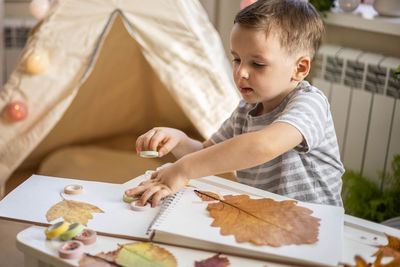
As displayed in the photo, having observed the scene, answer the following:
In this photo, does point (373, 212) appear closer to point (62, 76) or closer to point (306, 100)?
point (306, 100)

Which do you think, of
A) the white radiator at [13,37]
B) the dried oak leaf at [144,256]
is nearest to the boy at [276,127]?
the dried oak leaf at [144,256]

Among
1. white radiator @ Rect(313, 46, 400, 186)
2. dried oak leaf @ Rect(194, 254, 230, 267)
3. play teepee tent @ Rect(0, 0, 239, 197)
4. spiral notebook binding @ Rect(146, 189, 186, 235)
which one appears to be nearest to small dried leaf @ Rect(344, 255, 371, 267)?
dried oak leaf @ Rect(194, 254, 230, 267)

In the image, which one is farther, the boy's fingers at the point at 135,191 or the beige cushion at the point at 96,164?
the beige cushion at the point at 96,164

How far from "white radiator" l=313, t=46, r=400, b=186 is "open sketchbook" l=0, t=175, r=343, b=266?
1.12 meters

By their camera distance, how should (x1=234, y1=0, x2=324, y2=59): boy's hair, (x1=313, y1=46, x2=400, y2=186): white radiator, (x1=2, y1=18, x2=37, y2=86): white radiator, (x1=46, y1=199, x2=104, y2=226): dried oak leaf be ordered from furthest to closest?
(x1=2, y1=18, x2=37, y2=86): white radiator → (x1=313, y1=46, x2=400, y2=186): white radiator → (x1=234, y1=0, x2=324, y2=59): boy's hair → (x1=46, y1=199, x2=104, y2=226): dried oak leaf

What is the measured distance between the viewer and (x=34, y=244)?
0.68 meters

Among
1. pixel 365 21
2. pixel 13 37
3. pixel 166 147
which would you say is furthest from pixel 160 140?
pixel 13 37

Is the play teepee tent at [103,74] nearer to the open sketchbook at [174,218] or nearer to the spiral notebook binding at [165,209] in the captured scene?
the open sketchbook at [174,218]

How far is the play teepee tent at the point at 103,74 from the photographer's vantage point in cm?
158

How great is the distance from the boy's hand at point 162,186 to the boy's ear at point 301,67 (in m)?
0.36

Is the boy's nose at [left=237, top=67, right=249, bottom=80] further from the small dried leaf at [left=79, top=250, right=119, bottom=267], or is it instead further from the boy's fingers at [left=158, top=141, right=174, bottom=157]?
the small dried leaf at [left=79, top=250, right=119, bottom=267]

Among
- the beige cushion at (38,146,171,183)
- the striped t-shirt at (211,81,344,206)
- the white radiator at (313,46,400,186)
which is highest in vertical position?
the striped t-shirt at (211,81,344,206)

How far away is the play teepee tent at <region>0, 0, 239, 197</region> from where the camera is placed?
1.58m

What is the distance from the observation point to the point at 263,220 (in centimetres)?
74
